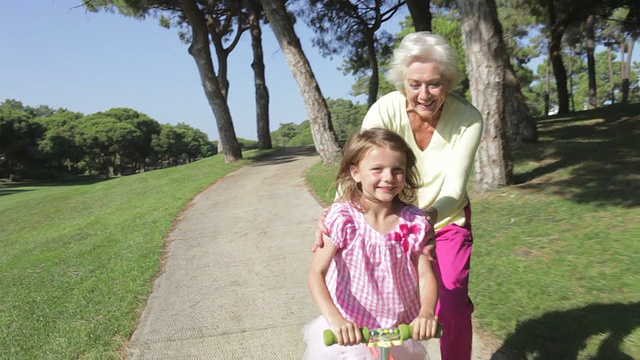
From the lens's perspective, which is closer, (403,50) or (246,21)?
(403,50)

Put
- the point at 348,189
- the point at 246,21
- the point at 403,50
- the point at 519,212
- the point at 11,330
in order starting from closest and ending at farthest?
the point at 348,189, the point at 403,50, the point at 11,330, the point at 519,212, the point at 246,21

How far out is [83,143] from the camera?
4575 centimetres

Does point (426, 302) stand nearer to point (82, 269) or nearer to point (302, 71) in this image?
point (82, 269)

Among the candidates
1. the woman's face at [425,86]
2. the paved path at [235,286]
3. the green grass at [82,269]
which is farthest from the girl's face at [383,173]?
the green grass at [82,269]

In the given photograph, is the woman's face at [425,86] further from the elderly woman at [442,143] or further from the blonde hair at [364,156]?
the blonde hair at [364,156]

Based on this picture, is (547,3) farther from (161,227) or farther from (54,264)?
(54,264)

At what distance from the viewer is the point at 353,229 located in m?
2.11

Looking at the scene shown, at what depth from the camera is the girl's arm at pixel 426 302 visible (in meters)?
1.85

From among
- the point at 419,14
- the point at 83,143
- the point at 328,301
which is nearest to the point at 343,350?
the point at 328,301

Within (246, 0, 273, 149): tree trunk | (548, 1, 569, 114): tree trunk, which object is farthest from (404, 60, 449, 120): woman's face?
(548, 1, 569, 114): tree trunk

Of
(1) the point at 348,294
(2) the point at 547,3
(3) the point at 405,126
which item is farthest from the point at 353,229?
(2) the point at 547,3

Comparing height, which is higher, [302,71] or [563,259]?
[302,71]

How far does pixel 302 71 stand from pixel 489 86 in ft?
17.3

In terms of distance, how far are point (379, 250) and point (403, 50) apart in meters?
1.03
